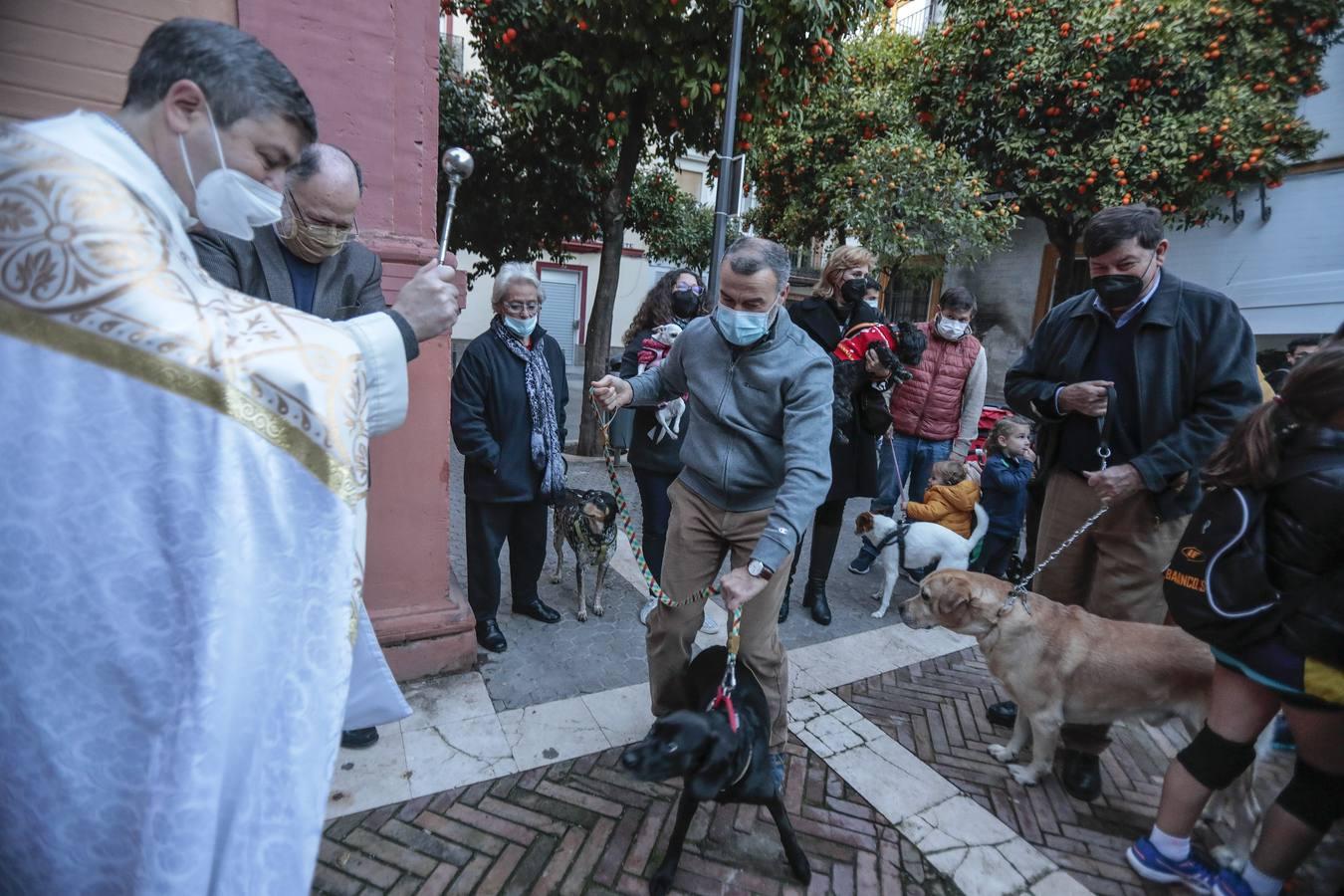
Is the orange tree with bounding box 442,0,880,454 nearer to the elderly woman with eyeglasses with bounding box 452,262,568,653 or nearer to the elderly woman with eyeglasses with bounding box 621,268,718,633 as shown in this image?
the elderly woman with eyeglasses with bounding box 621,268,718,633

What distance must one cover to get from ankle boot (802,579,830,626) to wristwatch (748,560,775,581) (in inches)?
91.1

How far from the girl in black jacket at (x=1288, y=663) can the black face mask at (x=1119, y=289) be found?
2.38 feet

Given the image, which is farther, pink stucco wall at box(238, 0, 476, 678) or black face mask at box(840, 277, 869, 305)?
black face mask at box(840, 277, 869, 305)

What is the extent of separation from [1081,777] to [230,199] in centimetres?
335

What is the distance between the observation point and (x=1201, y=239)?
11.7m

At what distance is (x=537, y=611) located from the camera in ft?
13.0

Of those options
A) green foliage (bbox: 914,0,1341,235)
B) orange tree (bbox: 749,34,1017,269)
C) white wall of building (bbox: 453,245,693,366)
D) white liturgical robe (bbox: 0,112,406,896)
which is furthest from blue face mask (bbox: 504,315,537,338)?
white wall of building (bbox: 453,245,693,366)

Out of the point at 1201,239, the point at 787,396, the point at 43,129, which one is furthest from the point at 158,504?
the point at 1201,239

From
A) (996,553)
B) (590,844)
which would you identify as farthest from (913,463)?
(590,844)

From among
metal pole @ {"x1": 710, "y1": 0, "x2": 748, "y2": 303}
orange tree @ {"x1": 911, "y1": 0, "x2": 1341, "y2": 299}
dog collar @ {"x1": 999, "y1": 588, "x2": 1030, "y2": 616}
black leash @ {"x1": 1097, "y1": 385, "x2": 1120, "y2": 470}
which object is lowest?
dog collar @ {"x1": 999, "y1": 588, "x2": 1030, "y2": 616}

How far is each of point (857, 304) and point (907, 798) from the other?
2.60 m

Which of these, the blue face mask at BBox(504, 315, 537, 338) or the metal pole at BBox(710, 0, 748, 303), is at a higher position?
the metal pole at BBox(710, 0, 748, 303)

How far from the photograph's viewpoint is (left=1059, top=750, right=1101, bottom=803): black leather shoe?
2719mm

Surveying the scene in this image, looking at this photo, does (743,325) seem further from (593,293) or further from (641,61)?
(593,293)
